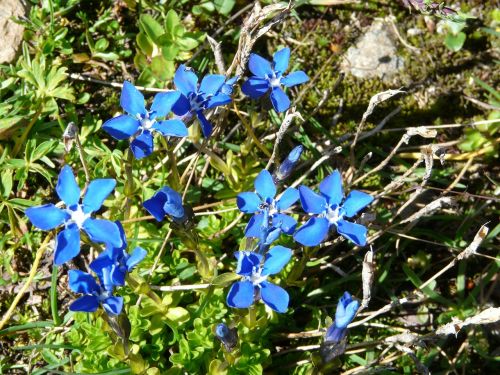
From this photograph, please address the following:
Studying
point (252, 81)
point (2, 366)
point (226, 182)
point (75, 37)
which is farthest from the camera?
point (75, 37)

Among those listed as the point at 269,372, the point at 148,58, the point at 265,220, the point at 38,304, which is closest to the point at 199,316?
the point at 269,372

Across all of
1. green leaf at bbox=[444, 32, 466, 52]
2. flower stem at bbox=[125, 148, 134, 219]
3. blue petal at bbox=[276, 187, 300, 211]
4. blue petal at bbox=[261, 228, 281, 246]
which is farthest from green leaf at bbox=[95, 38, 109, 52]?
green leaf at bbox=[444, 32, 466, 52]

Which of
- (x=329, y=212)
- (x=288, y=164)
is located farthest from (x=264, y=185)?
(x=329, y=212)

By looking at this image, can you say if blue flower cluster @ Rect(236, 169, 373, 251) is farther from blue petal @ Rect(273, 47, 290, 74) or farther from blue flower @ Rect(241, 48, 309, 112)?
blue petal @ Rect(273, 47, 290, 74)

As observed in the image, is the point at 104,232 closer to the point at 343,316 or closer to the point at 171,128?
the point at 171,128

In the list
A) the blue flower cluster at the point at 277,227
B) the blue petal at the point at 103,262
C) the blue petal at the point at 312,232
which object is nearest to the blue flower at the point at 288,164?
the blue flower cluster at the point at 277,227

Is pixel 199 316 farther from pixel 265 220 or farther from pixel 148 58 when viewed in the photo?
pixel 148 58

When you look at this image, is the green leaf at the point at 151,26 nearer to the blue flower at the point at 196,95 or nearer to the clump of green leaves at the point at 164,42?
the clump of green leaves at the point at 164,42
